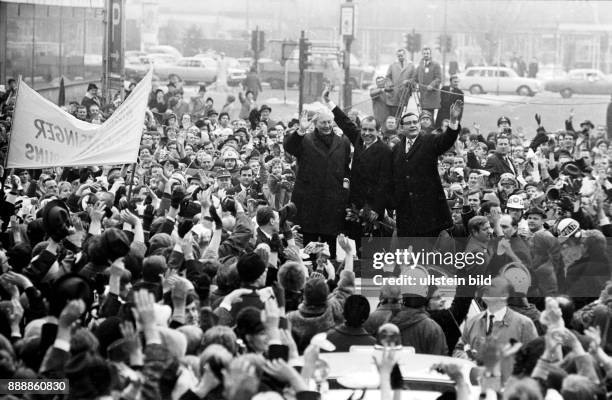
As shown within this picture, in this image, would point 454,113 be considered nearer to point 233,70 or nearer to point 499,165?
point 499,165

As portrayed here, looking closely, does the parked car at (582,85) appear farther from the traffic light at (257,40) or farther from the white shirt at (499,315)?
the white shirt at (499,315)

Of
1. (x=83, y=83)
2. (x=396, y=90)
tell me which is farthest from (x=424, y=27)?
(x=396, y=90)

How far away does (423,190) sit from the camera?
40.1 feet

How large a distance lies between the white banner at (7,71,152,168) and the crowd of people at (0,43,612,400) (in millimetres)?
452

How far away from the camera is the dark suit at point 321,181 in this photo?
42.0 ft

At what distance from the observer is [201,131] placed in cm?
2050

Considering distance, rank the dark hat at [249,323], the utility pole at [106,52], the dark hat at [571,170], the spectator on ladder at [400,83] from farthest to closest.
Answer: the utility pole at [106,52]
the spectator on ladder at [400,83]
the dark hat at [571,170]
the dark hat at [249,323]

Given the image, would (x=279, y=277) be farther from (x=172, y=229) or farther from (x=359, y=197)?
(x=359, y=197)

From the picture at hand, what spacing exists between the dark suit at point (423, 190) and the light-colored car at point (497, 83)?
4141 centimetres

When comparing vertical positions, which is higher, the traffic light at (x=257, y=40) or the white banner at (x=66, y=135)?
the traffic light at (x=257, y=40)

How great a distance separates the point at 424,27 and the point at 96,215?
7580 cm

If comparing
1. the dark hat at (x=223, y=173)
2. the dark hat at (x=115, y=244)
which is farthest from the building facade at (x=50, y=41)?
the dark hat at (x=115, y=244)

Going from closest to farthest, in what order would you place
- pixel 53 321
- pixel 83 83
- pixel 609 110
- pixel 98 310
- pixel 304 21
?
1. pixel 53 321
2. pixel 98 310
3. pixel 609 110
4. pixel 83 83
5. pixel 304 21

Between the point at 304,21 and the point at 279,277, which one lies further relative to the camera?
the point at 304,21
